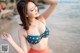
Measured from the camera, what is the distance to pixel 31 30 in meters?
1.37

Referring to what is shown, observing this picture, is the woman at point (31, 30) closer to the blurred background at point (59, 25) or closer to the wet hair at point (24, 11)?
the wet hair at point (24, 11)

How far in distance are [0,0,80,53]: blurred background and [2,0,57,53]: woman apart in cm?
120

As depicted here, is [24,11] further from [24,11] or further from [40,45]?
[40,45]

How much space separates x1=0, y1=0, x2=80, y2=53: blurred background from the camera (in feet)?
10.4

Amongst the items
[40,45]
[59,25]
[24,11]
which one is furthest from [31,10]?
[59,25]

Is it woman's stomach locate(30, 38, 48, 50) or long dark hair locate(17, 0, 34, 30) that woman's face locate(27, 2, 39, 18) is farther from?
woman's stomach locate(30, 38, 48, 50)

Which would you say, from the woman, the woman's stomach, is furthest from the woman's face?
the woman's stomach

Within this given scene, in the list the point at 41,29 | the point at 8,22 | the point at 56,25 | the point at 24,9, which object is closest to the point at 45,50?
the point at 41,29

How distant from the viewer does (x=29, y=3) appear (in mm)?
1349

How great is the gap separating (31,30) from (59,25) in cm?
292

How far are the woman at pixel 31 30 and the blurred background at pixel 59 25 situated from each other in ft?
3.95

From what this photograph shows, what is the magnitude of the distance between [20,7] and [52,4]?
0.23 metres

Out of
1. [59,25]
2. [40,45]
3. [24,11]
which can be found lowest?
[59,25]

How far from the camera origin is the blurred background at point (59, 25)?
3.16 meters
